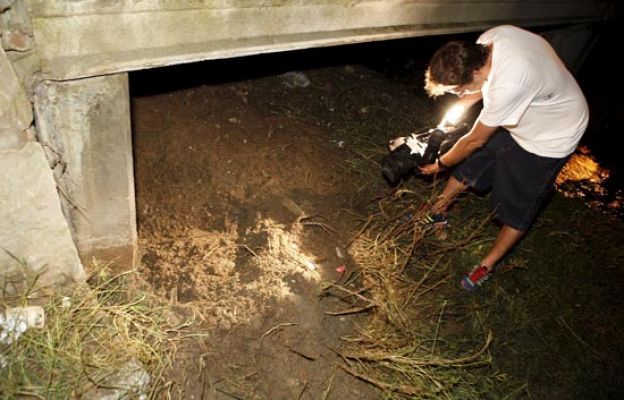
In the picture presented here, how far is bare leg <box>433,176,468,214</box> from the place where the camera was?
137 inches

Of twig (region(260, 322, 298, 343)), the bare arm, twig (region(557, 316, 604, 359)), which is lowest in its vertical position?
twig (region(557, 316, 604, 359))

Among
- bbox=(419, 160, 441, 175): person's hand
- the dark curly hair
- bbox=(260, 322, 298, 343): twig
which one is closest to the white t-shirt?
the dark curly hair

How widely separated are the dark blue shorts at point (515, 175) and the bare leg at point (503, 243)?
9 centimetres

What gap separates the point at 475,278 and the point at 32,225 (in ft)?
10.2

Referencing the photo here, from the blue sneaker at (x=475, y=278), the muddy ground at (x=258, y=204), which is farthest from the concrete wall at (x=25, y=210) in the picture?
the blue sneaker at (x=475, y=278)

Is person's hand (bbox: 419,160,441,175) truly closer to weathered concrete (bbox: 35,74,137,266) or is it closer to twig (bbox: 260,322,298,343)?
twig (bbox: 260,322,298,343)

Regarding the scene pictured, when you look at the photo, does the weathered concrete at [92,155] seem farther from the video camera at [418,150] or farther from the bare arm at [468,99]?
the bare arm at [468,99]

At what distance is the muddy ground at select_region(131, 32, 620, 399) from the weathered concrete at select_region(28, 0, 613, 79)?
4.65 ft

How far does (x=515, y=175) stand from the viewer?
289 centimetres

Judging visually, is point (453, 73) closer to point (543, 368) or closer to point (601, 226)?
point (543, 368)

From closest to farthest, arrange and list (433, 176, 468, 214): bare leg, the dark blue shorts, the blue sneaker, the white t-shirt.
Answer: the white t-shirt, the dark blue shorts, the blue sneaker, (433, 176, 468, 214): bare leg

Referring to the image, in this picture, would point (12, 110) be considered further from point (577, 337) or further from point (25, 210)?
point (577, 337)

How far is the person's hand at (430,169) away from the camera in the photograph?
10.4 feet

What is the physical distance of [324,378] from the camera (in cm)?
→ 253
